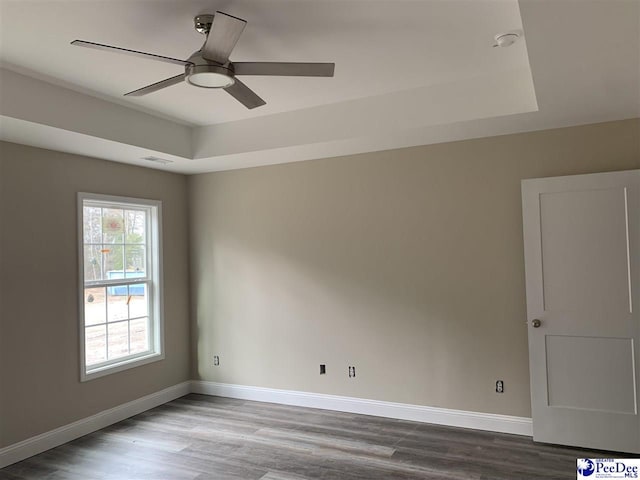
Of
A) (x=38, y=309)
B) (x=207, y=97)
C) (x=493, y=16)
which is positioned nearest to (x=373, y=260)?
(x=207, y=97)

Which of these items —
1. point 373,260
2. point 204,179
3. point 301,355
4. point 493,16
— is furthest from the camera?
point 204,179

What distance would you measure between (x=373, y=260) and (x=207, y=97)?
2.02m

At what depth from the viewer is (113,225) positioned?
4578 millimetres

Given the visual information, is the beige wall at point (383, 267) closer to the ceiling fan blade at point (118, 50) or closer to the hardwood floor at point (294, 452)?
the hardwood floor at point (294, 452)

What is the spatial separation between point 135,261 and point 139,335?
0.76 metres

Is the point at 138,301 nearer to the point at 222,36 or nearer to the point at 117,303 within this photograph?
the point at 117,303

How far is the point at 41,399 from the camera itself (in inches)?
148

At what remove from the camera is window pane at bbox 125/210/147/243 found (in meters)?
4.73

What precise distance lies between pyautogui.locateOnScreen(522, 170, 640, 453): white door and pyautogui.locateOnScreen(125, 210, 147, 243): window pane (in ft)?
11.9

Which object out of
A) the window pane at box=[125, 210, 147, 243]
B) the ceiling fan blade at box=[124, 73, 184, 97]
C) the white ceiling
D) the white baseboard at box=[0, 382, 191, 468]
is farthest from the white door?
the window pane at box=[125, 210, 147, 243]

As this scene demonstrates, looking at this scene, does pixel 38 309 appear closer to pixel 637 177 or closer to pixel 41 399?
pixel 41 399

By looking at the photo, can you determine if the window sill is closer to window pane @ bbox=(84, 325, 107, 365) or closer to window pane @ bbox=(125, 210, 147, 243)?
window pane @ bbox=(84, 325, 107, 365)

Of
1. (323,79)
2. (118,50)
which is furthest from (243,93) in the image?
(323,79)

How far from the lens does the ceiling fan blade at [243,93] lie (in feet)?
8.73
